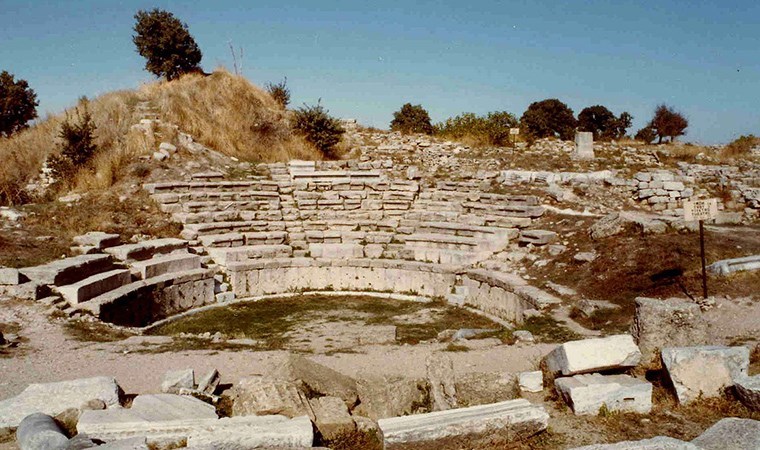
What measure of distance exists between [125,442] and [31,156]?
1615cm

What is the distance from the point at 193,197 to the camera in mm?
15688

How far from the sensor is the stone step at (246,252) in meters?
13.8

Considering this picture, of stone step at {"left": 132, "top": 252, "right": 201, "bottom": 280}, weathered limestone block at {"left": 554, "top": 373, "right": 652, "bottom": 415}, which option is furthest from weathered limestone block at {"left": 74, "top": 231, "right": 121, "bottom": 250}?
weathered limestone block at {"left": 554, "top": 373, "right": 652, "bottom": 415}

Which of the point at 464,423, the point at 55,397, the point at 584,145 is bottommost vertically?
the point at 464,423

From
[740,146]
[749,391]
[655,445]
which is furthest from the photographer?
[740,146]

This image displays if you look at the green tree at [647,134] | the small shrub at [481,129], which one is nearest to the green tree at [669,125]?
the green tree at [647,134]

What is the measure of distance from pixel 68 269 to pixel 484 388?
26.6ft

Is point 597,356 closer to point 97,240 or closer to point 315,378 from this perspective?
point 315,378

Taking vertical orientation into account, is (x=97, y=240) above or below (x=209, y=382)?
above

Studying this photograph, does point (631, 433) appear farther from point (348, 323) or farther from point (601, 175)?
point (601, 175)

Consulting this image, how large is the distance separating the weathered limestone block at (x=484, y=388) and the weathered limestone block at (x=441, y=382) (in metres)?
0.13

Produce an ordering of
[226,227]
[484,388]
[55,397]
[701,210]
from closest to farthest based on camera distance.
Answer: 1. [55,397]
2. [484,388]
3. [701,210]
4. [226,227]

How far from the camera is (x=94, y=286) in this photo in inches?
417

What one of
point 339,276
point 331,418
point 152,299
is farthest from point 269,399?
point 339,276
